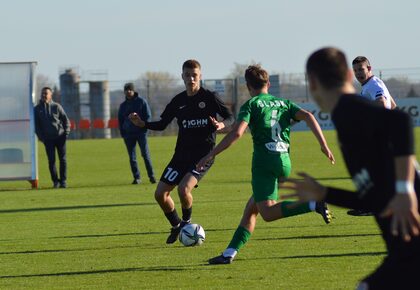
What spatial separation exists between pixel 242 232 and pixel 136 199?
8.93 meters

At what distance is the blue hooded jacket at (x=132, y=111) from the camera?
2161 cm

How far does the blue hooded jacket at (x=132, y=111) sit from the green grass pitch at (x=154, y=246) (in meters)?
1.60

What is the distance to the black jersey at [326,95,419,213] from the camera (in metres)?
4.82

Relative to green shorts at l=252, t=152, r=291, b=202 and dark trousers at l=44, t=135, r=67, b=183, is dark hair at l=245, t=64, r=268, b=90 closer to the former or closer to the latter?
green shorts at l=252, t=152, r=291, b=202

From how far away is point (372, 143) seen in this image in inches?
196

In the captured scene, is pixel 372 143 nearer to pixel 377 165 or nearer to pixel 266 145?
pixel 377 165

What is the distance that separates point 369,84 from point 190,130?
2703 mm

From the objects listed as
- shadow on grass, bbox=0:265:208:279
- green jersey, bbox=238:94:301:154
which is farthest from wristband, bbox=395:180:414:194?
shadow on grass, bbox=0:265:208:279

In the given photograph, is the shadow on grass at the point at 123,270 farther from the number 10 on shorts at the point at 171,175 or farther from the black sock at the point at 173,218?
the black sock at the point at 173,218

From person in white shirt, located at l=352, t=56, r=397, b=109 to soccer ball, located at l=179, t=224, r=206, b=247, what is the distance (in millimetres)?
2983

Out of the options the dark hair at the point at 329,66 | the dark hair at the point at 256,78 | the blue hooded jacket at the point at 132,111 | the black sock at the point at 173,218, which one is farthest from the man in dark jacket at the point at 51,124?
the dark hair at the point at 329,66

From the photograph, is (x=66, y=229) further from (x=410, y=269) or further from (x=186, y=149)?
(x=410, y=269)

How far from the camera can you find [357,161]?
512 cm

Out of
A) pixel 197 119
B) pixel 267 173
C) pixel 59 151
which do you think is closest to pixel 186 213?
pixel 197 119
